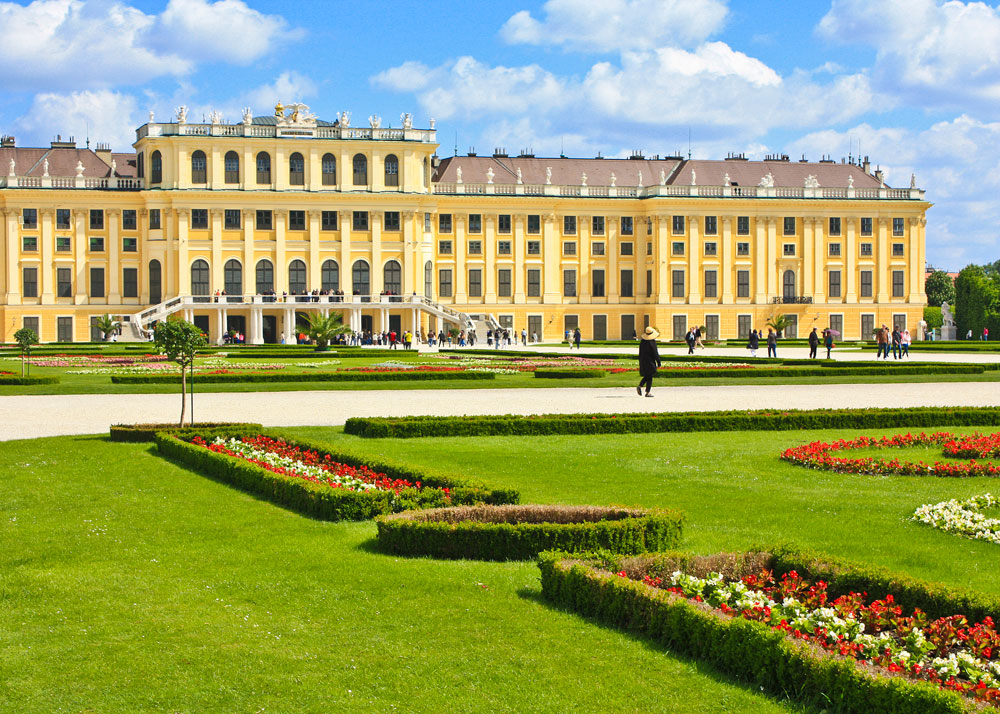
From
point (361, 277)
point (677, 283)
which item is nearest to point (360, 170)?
point (361, 277)

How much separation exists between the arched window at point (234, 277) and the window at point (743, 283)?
A: 34.3 metres

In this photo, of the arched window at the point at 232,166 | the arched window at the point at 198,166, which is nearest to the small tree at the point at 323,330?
the arched window at the point at 232,166

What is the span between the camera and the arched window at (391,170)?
7744 cm

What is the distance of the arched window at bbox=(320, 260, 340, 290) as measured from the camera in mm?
76875

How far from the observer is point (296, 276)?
7656 cm

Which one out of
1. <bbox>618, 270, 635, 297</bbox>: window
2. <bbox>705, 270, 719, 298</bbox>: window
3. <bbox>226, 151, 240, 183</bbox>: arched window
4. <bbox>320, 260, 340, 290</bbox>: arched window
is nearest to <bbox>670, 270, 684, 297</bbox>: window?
<bbox>705, 270, 719, 298</bbox>: window

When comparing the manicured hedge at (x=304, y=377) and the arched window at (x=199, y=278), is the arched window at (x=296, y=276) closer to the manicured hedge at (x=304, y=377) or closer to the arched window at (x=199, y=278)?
the arched window at (x=199, y=278)

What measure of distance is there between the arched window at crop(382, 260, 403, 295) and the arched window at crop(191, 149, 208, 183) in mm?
13024

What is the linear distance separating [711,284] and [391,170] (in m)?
23.7

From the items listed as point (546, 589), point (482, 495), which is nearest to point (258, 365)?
point (482, 495)

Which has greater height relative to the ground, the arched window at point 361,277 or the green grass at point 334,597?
the arched window at point 361,277

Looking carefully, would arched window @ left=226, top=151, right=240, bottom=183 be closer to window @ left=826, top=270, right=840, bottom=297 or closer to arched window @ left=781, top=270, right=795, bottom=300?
arched window @ left=781, top=270, right=795, bottom=300

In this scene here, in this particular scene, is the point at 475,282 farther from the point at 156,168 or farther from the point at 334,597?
the point at 334,597

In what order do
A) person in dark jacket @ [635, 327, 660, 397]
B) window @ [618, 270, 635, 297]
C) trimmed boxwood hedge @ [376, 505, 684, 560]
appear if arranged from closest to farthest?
trimmed boxwood hedge @ [376, 505, 684, 560]
person in dark jacket @ [635, 327, 660, 397]
window @ [618, 270, 635, 297]
